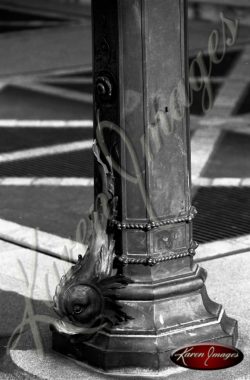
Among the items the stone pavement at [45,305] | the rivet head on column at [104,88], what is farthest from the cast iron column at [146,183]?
the stone pavement at [45,305]

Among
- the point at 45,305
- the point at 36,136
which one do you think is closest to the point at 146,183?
the point at 45,305

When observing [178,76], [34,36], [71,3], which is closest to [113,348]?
[178,76]

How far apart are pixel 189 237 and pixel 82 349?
0.78 meters

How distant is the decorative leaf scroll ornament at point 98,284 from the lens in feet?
16.9

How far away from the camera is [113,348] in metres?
5.14

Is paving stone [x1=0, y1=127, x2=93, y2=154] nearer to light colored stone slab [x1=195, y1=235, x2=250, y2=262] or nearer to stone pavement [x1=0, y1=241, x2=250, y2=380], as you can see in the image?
stone pavement [x1=0, y1=241, x2=250, y2=380]

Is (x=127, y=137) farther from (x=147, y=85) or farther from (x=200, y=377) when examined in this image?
(x=200, y=377)

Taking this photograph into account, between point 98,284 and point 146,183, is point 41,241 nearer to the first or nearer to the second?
point 98,284

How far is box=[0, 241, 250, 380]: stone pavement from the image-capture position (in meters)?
5.15

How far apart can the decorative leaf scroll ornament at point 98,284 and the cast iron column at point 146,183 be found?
0.02m

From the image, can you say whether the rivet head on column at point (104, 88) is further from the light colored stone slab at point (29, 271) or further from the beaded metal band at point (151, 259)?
the light colored stone slab at point (29, 271)

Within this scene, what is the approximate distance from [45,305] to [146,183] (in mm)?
1300

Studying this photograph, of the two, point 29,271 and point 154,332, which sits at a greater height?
point 154,332

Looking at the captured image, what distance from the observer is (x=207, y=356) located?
16.9ft
